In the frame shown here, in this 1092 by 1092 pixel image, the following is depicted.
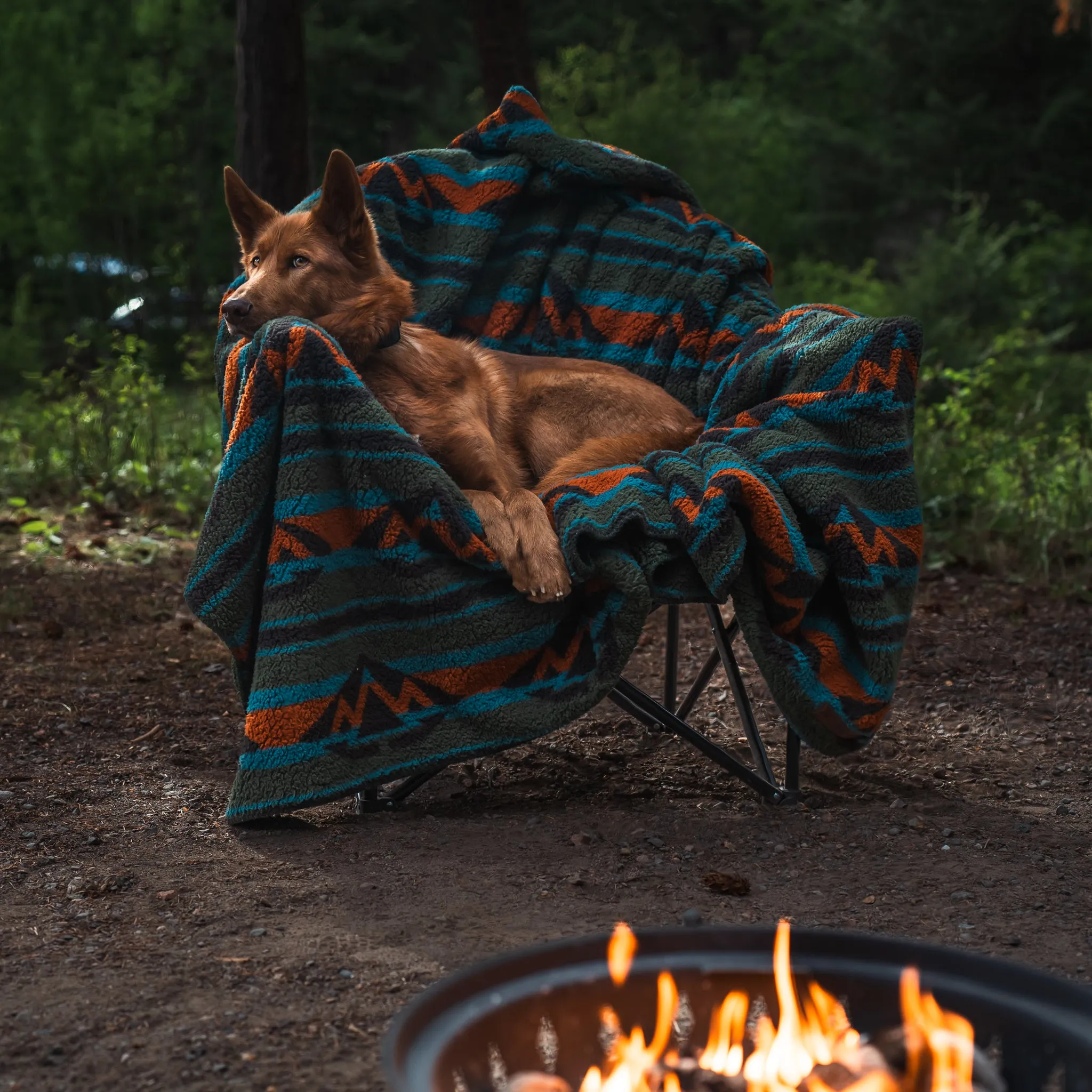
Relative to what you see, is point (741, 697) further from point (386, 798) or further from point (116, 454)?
point (116, 454)

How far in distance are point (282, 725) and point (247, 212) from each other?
1586mm

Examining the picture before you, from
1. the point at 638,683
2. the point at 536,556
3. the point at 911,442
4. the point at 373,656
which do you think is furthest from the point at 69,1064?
the point at 638,683

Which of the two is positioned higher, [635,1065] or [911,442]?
[911,442]

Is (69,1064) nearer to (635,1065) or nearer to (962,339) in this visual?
(635,1065)

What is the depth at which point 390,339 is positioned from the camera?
12.0ft

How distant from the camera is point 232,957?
252cm

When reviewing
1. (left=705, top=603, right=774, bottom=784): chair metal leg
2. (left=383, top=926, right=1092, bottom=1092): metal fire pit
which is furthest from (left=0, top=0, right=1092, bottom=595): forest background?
(left=383, top=926, right=1092, bottom=1092): metal fire pit

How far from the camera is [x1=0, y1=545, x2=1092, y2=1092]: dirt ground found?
2275mm

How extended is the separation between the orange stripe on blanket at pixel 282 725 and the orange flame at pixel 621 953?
156cm

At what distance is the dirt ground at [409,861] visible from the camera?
2.28 meters

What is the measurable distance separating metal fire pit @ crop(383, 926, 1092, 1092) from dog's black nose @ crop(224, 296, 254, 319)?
2278 mm

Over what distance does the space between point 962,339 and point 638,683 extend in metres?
7.50

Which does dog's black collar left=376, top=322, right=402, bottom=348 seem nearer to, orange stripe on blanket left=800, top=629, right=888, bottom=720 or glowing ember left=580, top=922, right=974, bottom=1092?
orange stripe on blanket left=800, top=629, right=888, bottom=720

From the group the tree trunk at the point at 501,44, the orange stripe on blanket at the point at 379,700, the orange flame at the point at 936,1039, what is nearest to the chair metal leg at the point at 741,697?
the orange stripe on blanket at the point at 379,700
